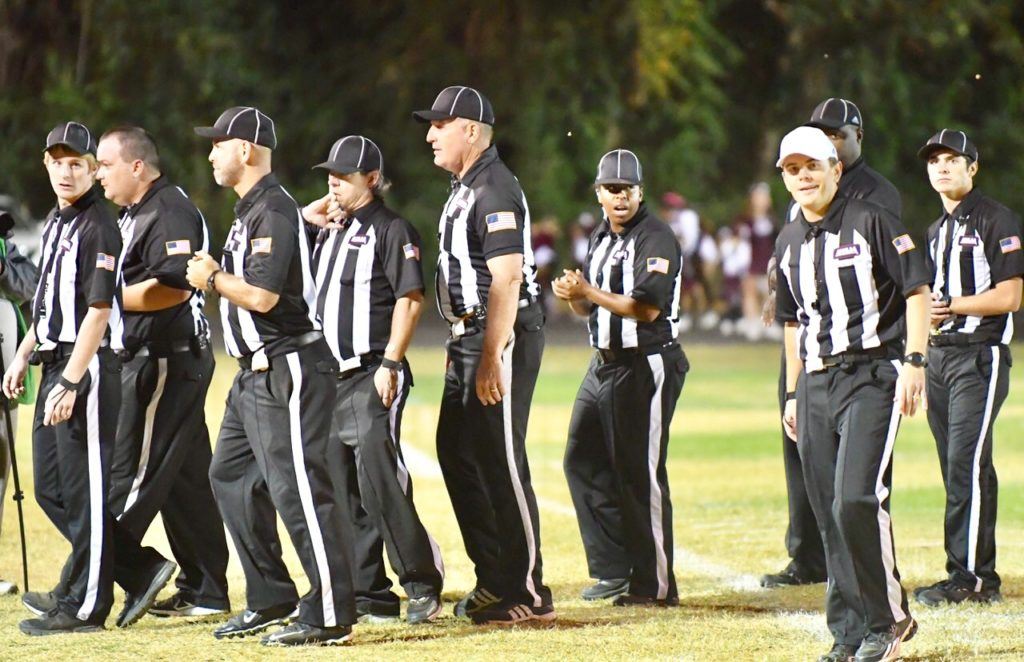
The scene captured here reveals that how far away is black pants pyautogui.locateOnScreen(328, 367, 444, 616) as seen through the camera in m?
7.59

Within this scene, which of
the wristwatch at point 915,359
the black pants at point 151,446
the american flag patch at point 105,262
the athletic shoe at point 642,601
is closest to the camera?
the wristwatch at point 915,359

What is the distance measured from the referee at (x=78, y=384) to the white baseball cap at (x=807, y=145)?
9.33 feet

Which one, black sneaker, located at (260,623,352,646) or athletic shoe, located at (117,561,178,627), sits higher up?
athletic shoe, located at (117,561,178,627)

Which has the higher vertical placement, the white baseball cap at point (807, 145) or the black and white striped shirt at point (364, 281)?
the white baseball cap at point (807, 145)

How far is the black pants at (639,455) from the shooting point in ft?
27.0

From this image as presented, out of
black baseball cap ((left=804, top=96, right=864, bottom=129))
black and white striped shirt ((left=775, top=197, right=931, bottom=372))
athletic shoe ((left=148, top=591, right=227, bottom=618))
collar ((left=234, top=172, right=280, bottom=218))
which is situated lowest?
athletic shoe ((left=148, top=591, right=227, bottom=618))

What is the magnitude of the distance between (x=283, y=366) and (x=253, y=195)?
2.37ft

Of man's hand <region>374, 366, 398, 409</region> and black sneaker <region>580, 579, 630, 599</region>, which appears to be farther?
black sneaker <region>580, 579, 630, 599</region>

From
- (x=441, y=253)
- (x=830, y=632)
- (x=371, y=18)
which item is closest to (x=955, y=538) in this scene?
(x=830, y=632)

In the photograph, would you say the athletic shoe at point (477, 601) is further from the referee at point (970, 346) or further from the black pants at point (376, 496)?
the referee at point (970, 346)

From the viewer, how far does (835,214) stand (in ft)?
22.0

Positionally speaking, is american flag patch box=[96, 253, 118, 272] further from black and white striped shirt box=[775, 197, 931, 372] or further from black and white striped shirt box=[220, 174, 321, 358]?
black and white striped shirt box=[775, 197, 931, 372]

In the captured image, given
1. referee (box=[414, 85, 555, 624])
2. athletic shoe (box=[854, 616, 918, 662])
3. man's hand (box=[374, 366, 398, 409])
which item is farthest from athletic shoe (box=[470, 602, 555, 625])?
athletic shoe (box=[854, 616, 918, 662])

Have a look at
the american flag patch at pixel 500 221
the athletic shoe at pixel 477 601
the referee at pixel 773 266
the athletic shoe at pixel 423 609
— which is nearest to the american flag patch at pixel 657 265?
the referee at pixel 773 266
